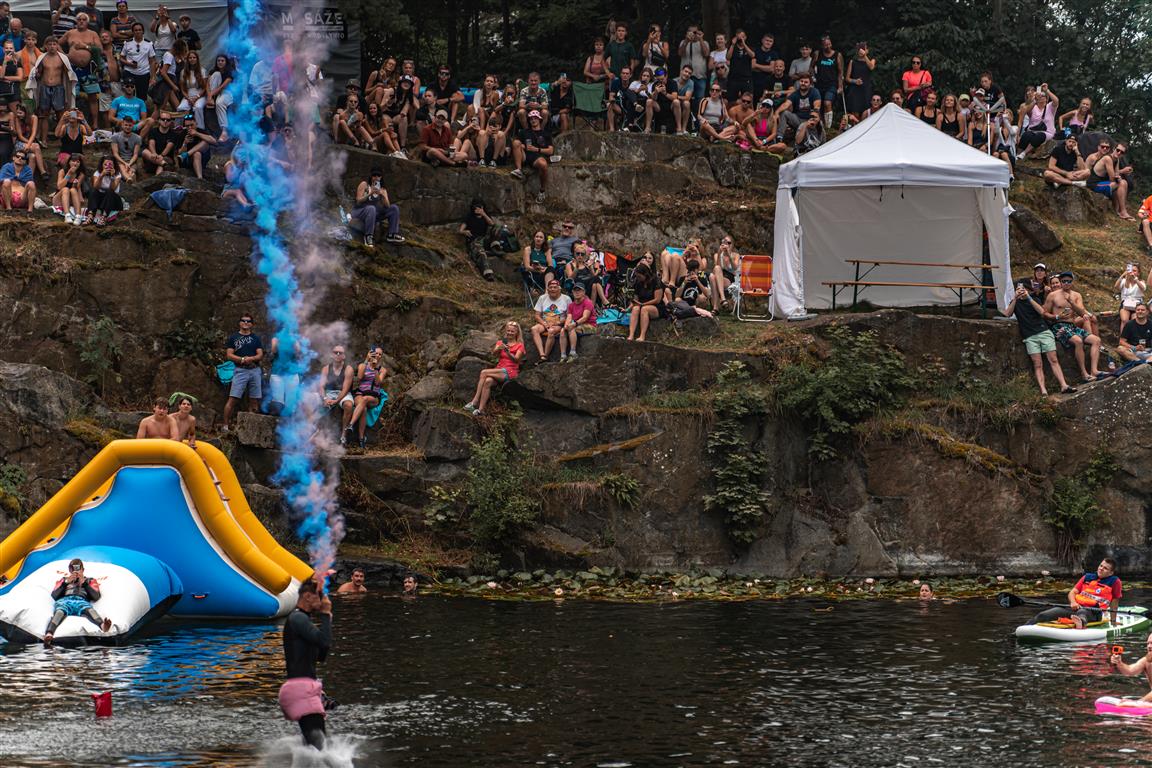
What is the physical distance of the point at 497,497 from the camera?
81.8 feet

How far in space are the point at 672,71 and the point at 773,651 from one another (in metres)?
22.0

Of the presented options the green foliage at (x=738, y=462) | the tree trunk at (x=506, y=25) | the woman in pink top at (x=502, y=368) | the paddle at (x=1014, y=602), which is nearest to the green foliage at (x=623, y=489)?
the green foliage at (x=738, y=462)

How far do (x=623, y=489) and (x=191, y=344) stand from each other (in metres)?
8.19

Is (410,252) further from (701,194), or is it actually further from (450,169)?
(701,194)

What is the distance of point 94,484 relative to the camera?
21.5 m

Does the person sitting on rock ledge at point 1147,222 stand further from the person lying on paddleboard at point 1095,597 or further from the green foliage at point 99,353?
the green foliage at point 99,353

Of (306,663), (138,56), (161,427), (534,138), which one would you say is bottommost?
(306,663)

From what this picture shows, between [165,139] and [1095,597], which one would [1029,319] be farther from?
[165,139]

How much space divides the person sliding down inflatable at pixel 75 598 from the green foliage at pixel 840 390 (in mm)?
11592

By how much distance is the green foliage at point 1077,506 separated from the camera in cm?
2548

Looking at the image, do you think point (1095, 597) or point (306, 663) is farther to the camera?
point (1095, 597)

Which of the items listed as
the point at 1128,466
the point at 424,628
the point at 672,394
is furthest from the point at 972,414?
the point at 424,628

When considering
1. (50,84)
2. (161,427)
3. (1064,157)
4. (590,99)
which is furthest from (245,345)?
(1064,157)

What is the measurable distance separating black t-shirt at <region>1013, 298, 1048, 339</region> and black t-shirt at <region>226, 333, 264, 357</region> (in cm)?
1301
